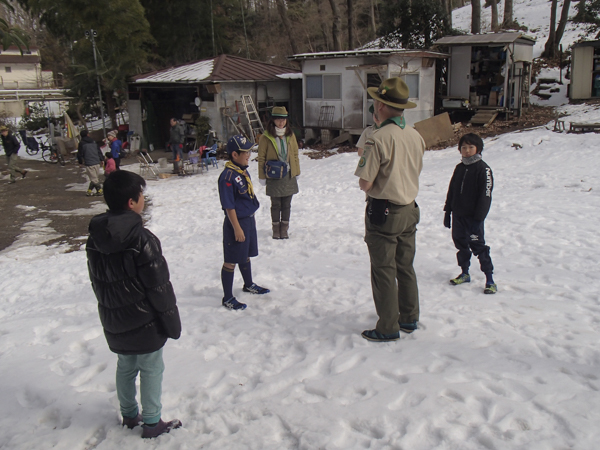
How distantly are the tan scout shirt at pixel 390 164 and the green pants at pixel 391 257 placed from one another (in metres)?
0.13

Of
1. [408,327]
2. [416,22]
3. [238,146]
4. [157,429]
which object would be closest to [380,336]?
[408,327]

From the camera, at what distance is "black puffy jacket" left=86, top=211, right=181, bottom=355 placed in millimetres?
2689

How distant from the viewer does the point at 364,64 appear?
1795cm

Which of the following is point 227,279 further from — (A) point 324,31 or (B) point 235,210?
(A) point 324,31

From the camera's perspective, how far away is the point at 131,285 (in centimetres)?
279

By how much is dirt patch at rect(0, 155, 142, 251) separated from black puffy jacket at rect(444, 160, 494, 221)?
6569mm

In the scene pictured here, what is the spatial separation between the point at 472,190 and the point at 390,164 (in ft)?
5.33

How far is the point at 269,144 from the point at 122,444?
4.86 metres

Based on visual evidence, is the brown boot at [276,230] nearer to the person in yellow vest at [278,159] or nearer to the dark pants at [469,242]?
the person in yellow vest at [278,159]

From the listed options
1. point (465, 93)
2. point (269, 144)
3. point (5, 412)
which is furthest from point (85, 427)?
point (465, 93)

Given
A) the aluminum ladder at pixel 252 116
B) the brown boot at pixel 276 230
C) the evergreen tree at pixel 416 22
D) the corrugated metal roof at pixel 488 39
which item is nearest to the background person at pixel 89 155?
the brown boot at pixel 276 230

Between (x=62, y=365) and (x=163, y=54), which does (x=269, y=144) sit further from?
(x=163, y=54)

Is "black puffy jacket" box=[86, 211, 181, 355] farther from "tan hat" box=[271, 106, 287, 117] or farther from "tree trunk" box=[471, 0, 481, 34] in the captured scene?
"tree trunk" box=[471, 0, 481, 34]

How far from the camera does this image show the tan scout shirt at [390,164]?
12.0ft
